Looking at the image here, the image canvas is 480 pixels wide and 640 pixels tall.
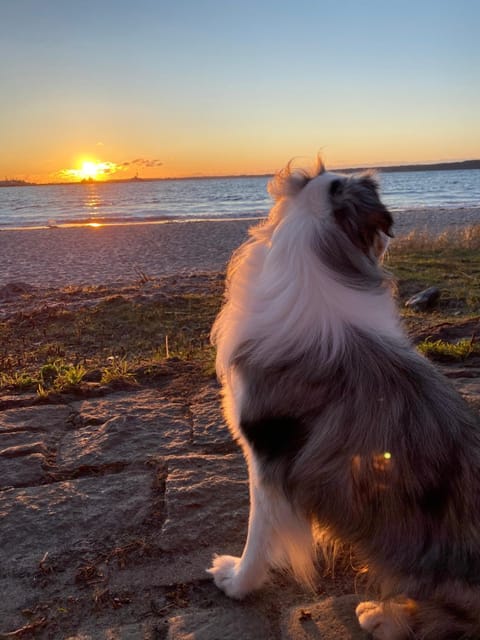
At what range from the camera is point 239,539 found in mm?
2934

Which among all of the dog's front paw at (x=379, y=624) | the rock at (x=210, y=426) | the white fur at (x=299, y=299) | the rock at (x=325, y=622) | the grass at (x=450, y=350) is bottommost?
the rock at (x=325, y=622)

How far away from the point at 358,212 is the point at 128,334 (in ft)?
16.6

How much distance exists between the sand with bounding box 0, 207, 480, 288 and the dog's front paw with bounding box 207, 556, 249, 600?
9728 millimetres

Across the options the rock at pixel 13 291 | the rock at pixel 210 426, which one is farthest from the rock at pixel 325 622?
the rock at pixel 13 291

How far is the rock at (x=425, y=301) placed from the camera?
24.8 feet

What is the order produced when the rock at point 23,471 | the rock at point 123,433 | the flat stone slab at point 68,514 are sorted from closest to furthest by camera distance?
1. the flat stone slab at point 68,514
2. the rock at point 23,471
3. the rock at point 123,433

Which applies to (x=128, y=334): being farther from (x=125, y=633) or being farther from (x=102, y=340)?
(x=125, y=633)

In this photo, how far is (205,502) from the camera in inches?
122

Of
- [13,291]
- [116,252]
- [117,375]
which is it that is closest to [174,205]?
[116,252]

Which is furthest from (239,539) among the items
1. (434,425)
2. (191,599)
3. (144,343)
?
(144,343)

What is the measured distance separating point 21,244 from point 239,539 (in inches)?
800

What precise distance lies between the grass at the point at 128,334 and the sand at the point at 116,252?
361 cm

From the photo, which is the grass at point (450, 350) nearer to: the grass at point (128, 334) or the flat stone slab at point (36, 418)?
the grass at point (128, 334)

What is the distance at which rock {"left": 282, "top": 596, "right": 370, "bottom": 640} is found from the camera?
2.27m
